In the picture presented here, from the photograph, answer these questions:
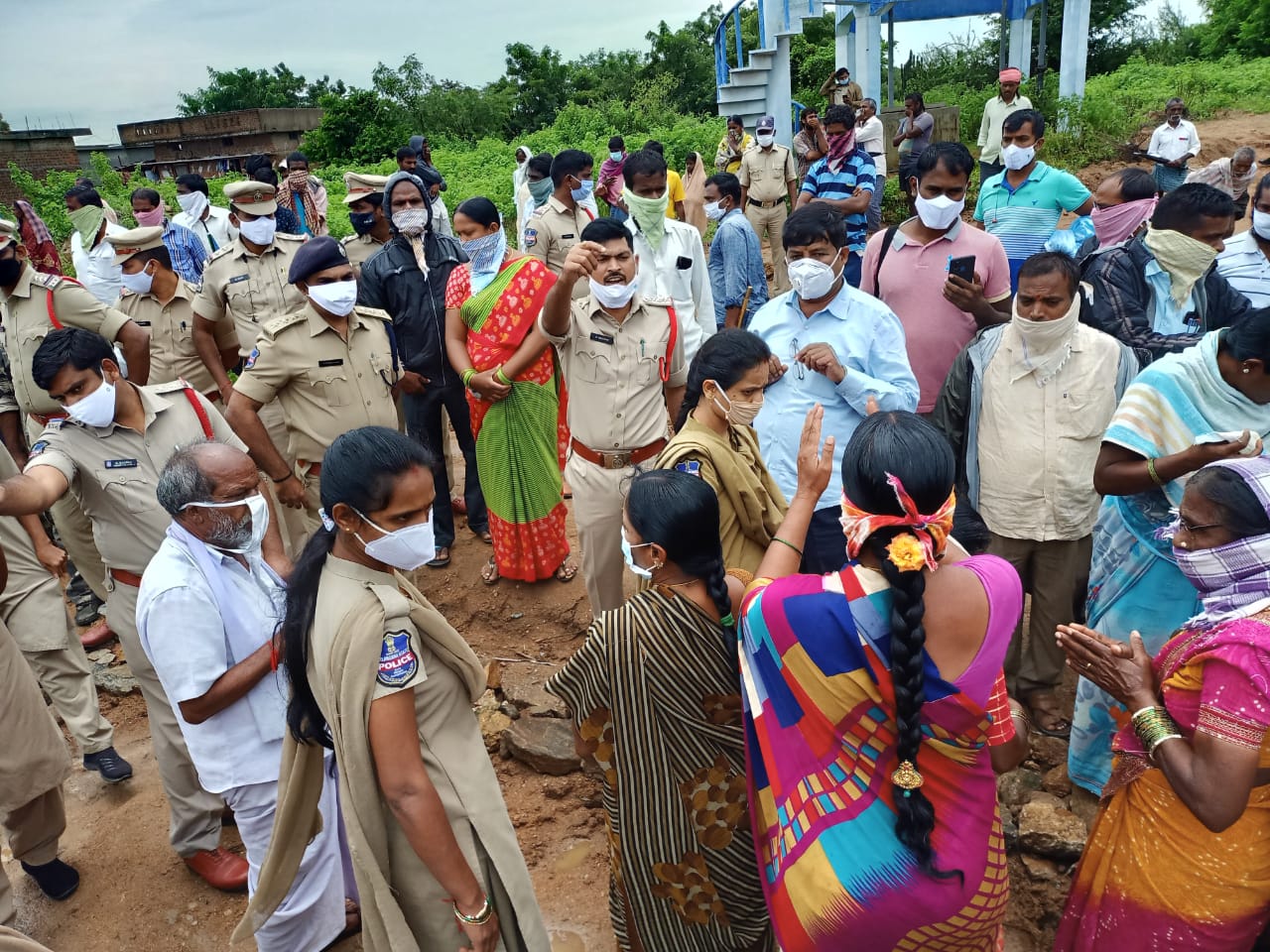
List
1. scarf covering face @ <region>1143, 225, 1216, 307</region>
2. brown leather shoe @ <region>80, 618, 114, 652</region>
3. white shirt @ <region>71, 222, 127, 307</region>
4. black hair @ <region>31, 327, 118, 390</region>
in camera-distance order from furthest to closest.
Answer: white shirt @ <region>71, 222, 127, 307</region>
brown leather shoe @ <region>80, 618, 114, 652</region>
scarf covering face @ <region>1143, 225, 1216, 307</region>
black hair @ <region>31, 327, 118, 390</region>

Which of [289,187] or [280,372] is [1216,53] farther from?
[280,372]

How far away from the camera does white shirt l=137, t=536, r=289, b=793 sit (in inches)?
93.0

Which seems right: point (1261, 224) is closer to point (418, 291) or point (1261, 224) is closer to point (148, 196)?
point (418, 291)

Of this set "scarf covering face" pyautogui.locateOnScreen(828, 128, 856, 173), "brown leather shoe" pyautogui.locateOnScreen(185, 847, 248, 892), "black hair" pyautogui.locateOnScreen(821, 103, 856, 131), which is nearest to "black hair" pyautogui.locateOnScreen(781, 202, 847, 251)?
"brown leather shoe" pyautogui.locateOnScreen(185, 847, 248, 892)

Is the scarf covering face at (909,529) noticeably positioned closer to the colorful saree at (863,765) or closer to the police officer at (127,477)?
the colorful saree at (863,765)

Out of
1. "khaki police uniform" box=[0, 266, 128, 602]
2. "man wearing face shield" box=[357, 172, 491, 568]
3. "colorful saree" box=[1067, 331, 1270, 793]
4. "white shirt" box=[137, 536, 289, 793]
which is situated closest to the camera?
"white shirt" box=[137, 536, 289, 793]

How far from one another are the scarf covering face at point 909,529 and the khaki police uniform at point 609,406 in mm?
2090

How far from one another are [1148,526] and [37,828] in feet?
13.8

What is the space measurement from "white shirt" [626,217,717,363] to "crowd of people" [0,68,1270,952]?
0.03m

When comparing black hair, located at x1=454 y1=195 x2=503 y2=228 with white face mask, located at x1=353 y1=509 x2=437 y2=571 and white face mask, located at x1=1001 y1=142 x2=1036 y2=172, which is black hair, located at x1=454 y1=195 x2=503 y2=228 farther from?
white face mask, located at x1=1001 y1=142 x2=1036 y2=172

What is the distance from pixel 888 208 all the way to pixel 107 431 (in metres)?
12.3

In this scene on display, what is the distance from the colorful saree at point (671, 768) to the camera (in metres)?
2.04

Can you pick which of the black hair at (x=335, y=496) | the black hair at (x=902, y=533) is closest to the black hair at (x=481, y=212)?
the black hair at (x=335, y=496)

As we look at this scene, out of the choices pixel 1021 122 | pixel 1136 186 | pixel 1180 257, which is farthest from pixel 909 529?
pixel 1021 122
